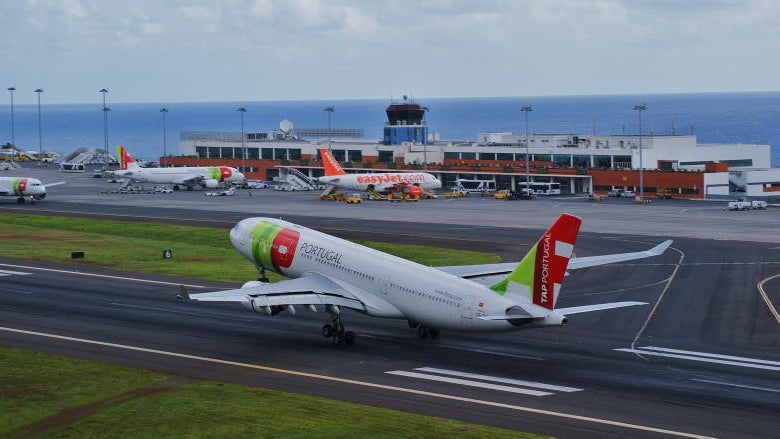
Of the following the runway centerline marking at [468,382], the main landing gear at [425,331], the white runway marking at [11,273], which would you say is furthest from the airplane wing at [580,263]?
the white runway marking at [11,273]

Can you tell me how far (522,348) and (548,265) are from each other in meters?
8.36

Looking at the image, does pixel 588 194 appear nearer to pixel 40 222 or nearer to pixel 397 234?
pixel 397 234

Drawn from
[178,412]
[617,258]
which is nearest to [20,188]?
[617,258]

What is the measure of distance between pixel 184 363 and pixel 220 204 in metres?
106

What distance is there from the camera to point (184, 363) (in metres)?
53.0

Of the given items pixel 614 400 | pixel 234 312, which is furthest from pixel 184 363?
pixel 614 400

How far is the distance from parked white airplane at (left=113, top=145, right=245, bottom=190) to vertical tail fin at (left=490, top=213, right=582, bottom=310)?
14296 centimetres

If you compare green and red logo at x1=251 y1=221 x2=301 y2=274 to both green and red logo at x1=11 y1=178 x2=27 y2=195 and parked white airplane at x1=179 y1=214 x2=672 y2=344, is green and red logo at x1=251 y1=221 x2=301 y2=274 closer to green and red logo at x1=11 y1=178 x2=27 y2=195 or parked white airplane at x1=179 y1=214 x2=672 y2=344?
parked white airplane at x1=179 y1=214 x2=672 y2=344

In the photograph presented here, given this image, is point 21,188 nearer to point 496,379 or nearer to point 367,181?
point 367,181

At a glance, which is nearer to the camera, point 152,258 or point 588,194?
point 152,258

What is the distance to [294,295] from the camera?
186 ft

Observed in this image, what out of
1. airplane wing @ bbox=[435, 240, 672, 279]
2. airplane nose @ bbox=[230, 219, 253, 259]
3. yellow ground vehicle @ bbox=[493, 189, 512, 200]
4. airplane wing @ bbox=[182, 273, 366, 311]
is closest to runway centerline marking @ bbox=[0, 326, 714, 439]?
airplane wing @ bbox=[182, 273, 366, 311]

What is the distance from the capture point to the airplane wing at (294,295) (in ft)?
178

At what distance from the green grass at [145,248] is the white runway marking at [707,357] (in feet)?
112
